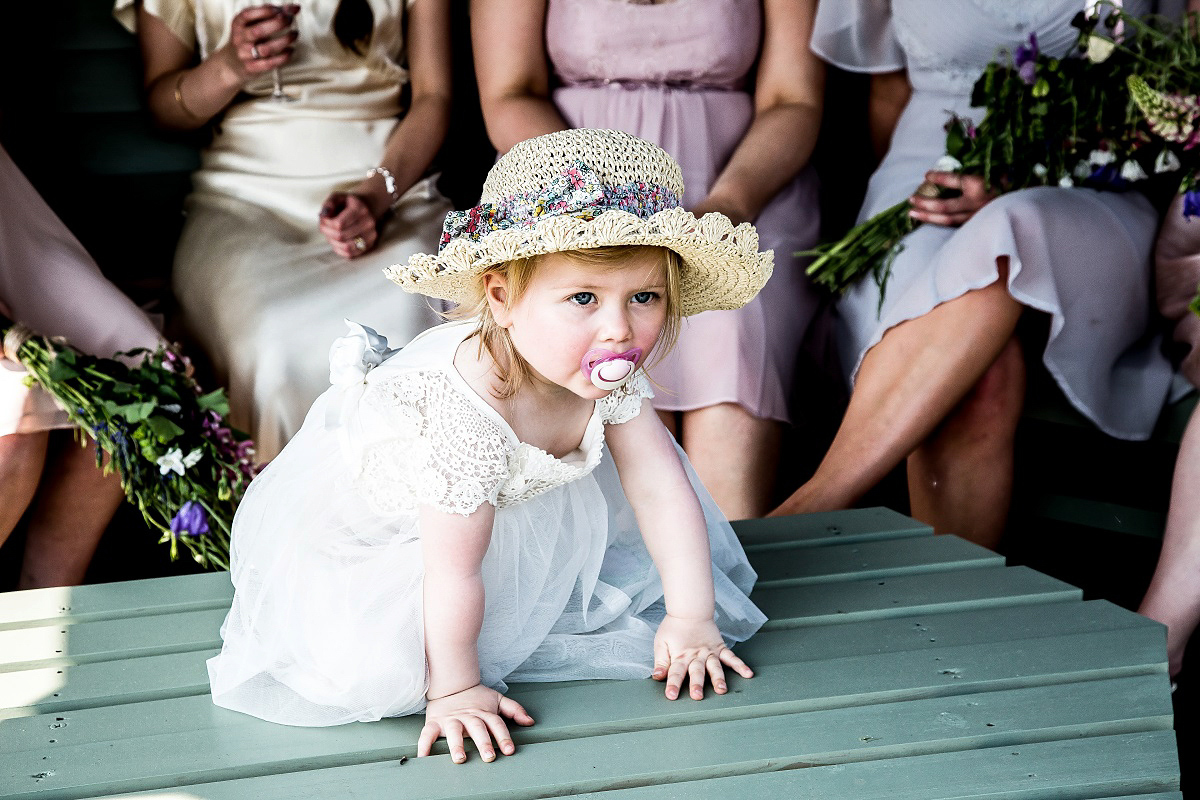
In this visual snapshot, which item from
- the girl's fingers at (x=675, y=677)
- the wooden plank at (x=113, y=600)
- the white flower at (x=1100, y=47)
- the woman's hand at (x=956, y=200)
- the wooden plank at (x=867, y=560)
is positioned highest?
the white flower at (x=1100, y=47)

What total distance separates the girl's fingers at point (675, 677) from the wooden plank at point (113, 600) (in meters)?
0.73

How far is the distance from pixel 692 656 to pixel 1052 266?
131 cm

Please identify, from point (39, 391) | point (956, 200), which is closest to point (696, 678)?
point (39, 391)

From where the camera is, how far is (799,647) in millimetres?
1592

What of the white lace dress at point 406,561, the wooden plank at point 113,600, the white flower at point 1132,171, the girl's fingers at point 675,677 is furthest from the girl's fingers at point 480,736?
the white flower at point 1132,171

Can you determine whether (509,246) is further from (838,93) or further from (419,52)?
(838,93)

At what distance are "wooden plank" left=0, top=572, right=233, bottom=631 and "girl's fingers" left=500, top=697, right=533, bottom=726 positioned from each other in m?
0.60

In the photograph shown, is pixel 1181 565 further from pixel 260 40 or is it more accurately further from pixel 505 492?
pixel 260 40

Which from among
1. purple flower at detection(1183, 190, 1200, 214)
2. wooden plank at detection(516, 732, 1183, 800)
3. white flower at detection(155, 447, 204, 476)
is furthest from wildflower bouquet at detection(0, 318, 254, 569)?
purple flower at detection(1183, 190, 1200, 214)

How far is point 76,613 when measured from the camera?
1.78 metres

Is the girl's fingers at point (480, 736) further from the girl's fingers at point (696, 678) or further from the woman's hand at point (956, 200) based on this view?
the woman's hand at point (956, 200)

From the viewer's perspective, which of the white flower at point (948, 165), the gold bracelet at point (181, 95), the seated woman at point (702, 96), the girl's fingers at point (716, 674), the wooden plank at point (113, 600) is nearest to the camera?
the girl's fingers at point (716, 674)

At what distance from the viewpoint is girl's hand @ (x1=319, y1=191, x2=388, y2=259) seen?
8.82 feet

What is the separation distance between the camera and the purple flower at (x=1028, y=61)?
8.33 ft
